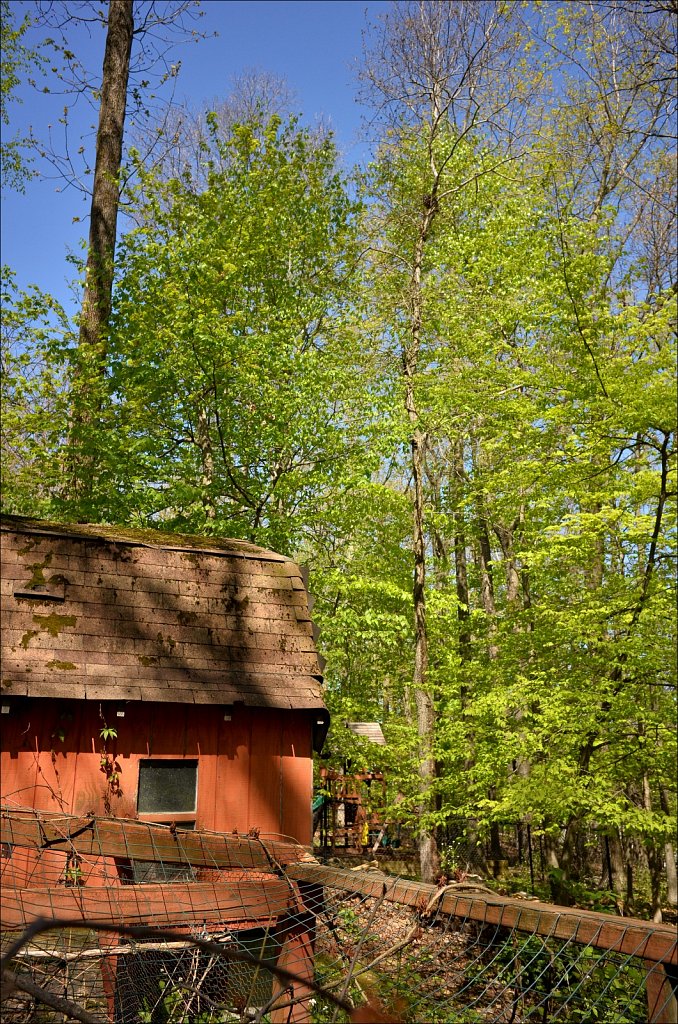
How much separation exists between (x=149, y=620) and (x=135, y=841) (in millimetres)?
2127

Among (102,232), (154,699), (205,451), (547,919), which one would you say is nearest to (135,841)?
(154,699)

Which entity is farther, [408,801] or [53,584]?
[408,801]

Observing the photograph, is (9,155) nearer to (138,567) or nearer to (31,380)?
(31,380)

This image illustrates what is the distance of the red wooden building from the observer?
7.11m

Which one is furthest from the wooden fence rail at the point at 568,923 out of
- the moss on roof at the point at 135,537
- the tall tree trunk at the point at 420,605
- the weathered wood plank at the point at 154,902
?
the tall tree trunk at the point at 420,605

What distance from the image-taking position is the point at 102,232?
13.9 metres

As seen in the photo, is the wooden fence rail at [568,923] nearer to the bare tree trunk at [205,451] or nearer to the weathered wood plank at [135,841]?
the weathered wood plank at [135,841]

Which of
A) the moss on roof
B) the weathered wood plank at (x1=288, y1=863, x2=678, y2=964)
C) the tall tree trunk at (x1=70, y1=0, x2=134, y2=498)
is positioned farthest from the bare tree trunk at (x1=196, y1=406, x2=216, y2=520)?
the weathered wood plank at (x1=288, y1=863, x2=678, y2=964)

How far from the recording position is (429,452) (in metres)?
21.5

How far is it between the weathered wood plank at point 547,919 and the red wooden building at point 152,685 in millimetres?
2851

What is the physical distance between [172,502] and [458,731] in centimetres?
626

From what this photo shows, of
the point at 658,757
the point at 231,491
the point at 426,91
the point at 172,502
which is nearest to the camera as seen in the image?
the point at 658,757

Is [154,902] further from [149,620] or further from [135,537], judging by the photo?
[135,537]

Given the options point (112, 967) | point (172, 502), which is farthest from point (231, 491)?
point (112, 967)
